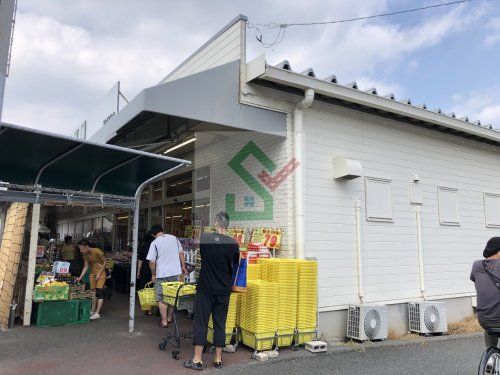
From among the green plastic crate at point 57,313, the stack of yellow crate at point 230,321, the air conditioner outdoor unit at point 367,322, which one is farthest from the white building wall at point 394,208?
Result: the green plastic crate at point 57,313

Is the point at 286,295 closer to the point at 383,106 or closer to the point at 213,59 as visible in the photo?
the point at 383,106

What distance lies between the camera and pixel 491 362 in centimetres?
422

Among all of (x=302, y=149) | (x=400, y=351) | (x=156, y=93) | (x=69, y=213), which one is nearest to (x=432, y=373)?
(x=400, y=351)

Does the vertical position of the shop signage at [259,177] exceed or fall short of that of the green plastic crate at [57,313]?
it exceeds it

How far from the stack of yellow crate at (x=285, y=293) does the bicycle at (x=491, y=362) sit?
2599 mm

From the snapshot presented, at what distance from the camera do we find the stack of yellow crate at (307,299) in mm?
6258

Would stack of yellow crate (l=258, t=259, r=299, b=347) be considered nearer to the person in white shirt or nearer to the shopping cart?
the shopping cart

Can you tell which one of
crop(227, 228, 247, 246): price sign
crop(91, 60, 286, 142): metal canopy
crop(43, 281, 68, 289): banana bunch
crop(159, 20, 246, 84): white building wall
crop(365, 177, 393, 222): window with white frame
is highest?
crop(159, 20, 246, 84): white building wall

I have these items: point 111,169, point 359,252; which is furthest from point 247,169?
point 111,169

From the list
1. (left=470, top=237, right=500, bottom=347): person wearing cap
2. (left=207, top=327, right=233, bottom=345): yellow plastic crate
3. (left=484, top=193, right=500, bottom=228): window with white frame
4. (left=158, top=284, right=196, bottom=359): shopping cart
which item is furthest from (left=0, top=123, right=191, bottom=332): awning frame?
(left=484, top=193, right=500, bottom=228): window with white frame

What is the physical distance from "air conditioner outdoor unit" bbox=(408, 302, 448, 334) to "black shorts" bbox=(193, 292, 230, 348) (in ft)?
15.0

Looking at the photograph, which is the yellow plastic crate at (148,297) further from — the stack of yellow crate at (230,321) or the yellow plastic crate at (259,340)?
the yellow plastic crate at (259,340)

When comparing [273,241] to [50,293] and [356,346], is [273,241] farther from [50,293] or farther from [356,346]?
[50,293]

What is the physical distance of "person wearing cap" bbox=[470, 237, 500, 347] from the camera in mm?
4348
